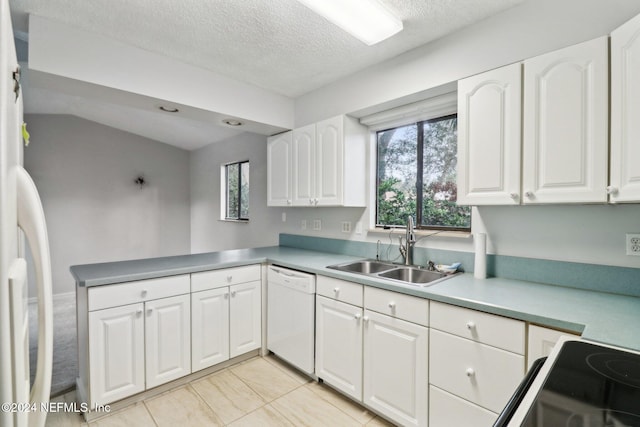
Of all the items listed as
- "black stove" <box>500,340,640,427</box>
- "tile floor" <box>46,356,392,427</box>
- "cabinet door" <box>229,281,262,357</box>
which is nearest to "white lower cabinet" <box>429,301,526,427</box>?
"black stove" <box>500,340,640,427</box>

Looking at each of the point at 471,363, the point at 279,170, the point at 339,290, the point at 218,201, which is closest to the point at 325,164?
the point at 279,170

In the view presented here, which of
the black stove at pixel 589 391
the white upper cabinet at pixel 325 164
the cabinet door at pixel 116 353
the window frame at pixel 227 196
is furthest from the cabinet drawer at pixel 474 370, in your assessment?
the window frame at pixel 227 196

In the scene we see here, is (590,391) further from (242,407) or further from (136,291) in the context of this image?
(136,291)

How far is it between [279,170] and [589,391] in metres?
2.76

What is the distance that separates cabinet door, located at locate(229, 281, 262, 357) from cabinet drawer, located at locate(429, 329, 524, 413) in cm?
152

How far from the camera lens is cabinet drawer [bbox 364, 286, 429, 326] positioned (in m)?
1.64

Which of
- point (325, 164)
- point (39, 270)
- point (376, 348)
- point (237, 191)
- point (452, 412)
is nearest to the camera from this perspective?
point (39, 270)

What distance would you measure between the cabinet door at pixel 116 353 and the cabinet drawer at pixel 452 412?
1.85 metres

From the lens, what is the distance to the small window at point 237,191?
448 centimetres

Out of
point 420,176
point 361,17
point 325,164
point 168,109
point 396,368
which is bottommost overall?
point 396,368

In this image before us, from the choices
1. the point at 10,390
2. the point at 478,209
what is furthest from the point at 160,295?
A: the point at 478,209

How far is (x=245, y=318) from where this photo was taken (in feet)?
8.36

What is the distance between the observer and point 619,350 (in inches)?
36.6

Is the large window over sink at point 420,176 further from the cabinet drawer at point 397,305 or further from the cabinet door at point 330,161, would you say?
the cabinet drawer at point 397,305
